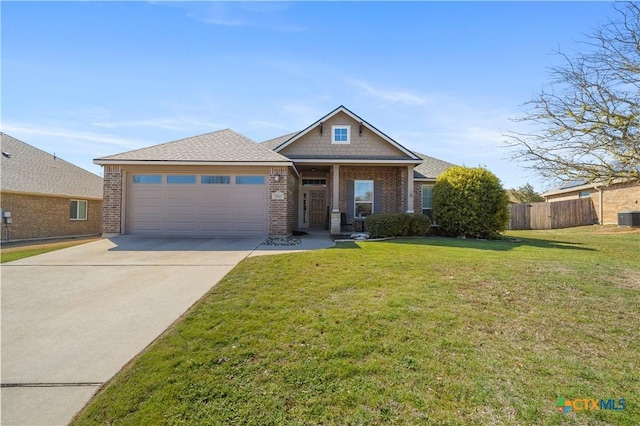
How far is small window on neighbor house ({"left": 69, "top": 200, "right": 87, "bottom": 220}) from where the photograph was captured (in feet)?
65.2

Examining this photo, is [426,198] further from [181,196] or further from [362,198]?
[181,196]

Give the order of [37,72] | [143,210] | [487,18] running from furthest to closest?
[143,210] → [37,72] → [487,18]

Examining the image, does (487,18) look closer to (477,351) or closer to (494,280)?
(494,280)

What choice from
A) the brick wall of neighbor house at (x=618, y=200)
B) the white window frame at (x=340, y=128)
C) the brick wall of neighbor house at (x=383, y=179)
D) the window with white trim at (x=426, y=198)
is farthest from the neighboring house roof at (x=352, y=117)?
the brick wall of neighbor house at (x=618, y=200)

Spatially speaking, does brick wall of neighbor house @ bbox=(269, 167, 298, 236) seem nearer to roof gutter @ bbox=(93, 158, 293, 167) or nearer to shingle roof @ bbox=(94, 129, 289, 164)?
roof gutter @ bbox=(93, 158, 293, 167)

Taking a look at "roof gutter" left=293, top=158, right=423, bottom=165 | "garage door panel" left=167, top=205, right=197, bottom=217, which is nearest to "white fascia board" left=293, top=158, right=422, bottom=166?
"roof gutter" left=293, top=158, right=423, bottom=165

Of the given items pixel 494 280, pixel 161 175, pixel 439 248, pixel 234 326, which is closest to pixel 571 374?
pixel 494 280

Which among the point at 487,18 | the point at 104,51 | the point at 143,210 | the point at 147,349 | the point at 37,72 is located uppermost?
the point at 487,18

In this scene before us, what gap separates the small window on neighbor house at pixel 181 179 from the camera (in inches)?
491

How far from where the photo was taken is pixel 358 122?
15.7m

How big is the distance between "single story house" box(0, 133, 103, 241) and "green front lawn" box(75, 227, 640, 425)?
1827 centimetres

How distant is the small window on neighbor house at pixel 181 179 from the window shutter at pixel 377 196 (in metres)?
8.87

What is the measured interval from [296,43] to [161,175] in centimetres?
741

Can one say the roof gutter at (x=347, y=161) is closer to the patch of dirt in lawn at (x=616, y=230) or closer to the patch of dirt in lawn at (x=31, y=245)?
the patch of dirt in lawn at (x=31, y=245)
